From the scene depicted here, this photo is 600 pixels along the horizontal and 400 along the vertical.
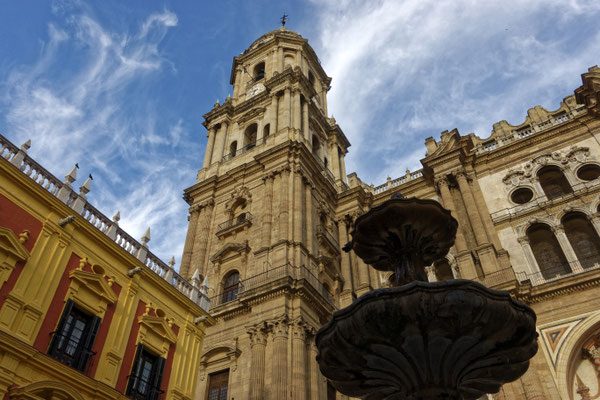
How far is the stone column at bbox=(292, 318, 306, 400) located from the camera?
16.7 meters

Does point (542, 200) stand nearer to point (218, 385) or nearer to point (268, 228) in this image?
point (268, 228)

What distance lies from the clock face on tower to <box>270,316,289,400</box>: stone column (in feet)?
62.0

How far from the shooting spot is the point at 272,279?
66.1 feet

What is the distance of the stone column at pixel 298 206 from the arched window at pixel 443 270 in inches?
264

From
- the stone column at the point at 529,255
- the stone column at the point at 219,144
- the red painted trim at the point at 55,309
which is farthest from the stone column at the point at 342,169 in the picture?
the red painted trim at the point at 55,309

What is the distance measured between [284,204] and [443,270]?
8.02 m

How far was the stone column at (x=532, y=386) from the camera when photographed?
1692cm

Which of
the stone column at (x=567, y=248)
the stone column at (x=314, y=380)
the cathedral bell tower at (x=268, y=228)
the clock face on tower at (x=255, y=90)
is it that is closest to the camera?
the stone column at (x=314, y=380)

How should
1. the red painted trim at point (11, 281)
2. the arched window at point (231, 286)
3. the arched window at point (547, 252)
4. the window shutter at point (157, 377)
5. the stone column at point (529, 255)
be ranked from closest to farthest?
the red painted trim at point (11, 281) < the window shutter at point (157, 377) < the arched window at point (547, 252) < the stone column at point (529, 255) < the arched window at point (231, 286)

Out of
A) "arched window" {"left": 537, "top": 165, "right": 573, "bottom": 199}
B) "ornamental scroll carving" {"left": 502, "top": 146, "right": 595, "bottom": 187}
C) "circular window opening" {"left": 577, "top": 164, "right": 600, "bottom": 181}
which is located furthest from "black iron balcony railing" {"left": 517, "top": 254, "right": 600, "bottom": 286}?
"ornamental scroll carving" {"left": 502, "top": 146, "right": 595, "bottom": 187}

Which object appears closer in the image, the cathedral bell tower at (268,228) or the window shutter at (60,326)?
the window shutter at (60,326)

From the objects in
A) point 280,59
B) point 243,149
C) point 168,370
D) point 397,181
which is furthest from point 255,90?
point 168,370

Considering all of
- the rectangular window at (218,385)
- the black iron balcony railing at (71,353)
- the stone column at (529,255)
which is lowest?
the black iron balcony railing at (71,353)

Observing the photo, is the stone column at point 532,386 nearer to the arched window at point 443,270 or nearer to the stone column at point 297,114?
the arched window at point 443,270
